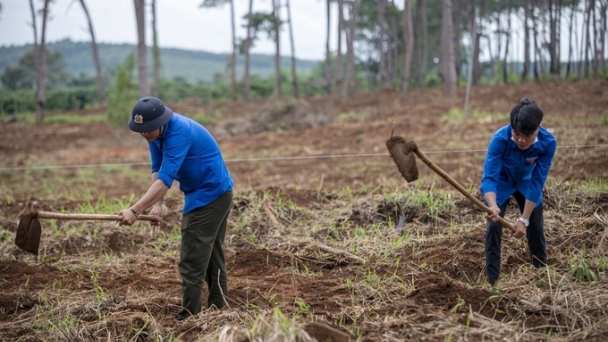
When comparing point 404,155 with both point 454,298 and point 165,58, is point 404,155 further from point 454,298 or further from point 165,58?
point 165,58

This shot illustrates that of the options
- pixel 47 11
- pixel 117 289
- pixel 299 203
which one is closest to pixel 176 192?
pixel 299 203

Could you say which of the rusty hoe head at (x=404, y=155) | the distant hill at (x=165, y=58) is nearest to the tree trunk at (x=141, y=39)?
the rusty hoe head at (x=404, y=155)

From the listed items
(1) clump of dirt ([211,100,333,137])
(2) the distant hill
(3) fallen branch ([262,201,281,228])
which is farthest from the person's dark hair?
(2) the distant hill

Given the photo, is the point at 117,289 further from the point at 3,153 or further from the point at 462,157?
the point at 3,153

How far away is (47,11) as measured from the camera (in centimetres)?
2572

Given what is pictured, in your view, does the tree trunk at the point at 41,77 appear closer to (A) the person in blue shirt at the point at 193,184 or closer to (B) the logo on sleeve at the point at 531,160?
(A) the person in blue shirt at the point at 193,184

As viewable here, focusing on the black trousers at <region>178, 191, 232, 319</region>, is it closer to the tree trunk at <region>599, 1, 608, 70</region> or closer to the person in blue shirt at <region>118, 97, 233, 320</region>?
the person in blue shirt at <region>118, 97, 233, 320</region>

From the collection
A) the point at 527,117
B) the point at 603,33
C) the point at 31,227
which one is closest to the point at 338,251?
the point at 527,117

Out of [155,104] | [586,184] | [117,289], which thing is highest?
[155,104]

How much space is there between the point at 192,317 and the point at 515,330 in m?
2.00

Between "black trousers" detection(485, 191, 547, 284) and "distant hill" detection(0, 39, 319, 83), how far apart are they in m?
85.7

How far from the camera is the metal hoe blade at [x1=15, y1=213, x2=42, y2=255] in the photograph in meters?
3.90

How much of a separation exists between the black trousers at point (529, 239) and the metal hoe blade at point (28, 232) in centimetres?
302

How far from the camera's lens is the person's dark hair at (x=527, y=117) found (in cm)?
366
